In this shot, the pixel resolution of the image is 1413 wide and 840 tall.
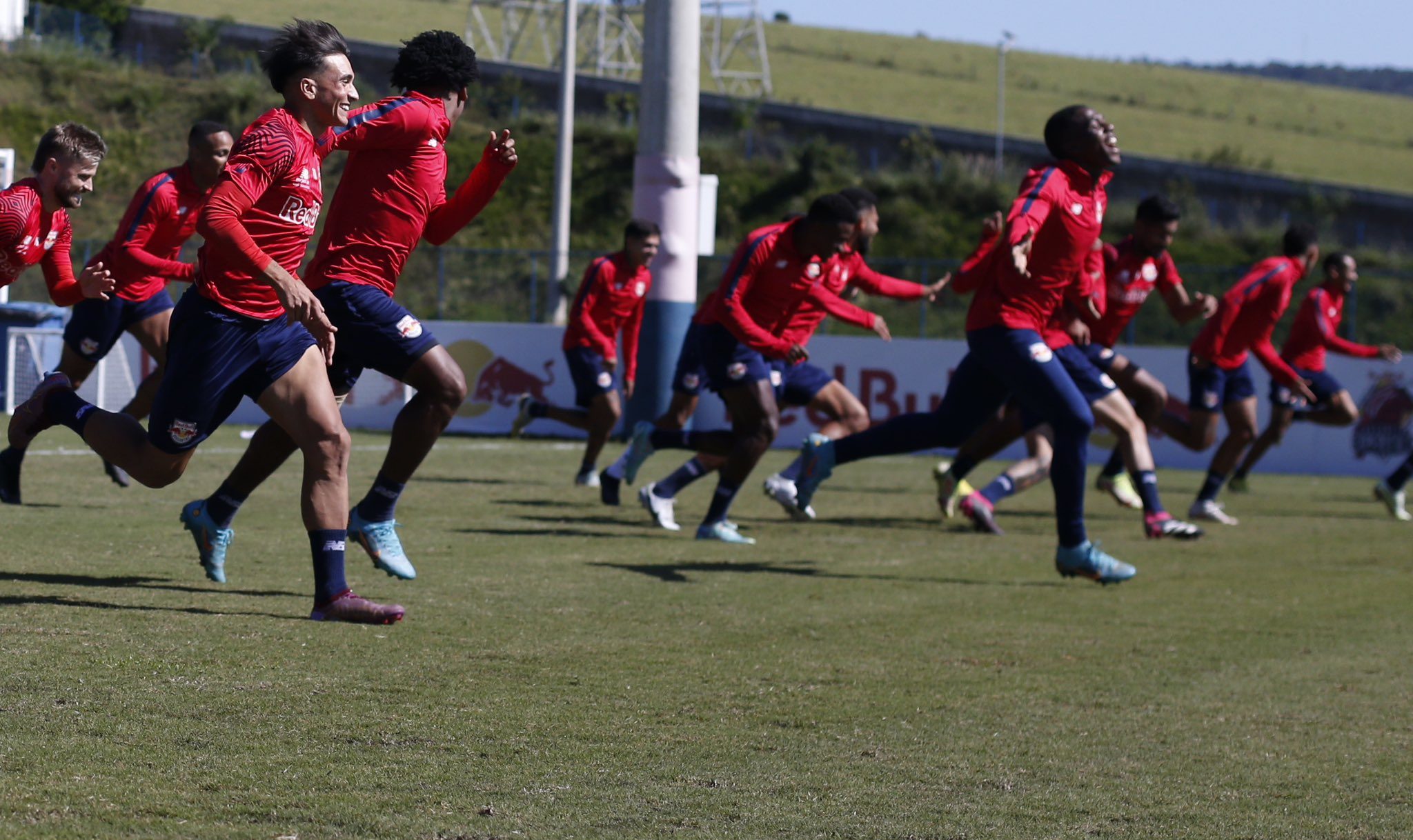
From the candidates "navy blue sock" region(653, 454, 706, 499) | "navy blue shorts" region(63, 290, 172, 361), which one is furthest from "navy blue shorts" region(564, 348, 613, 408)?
"navy blue shorts" region(63, 290, 172, 361)

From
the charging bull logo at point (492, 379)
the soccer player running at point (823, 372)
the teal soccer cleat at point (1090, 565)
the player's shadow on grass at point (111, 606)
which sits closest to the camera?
the player's shadow on grass at point (111, 606)

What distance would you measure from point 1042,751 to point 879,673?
117 cm

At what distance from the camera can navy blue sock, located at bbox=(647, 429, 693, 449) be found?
422 inches

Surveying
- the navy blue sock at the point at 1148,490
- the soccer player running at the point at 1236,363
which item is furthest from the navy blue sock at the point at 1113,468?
the navy blue sock at the point at 1148,490

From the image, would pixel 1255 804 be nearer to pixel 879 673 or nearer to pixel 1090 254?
pixel 879 673

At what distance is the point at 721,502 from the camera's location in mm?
9734

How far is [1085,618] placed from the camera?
24.4ft

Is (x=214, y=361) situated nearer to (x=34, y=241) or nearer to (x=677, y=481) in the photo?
(x=34, y=241)

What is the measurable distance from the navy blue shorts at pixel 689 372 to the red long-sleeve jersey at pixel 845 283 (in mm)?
681

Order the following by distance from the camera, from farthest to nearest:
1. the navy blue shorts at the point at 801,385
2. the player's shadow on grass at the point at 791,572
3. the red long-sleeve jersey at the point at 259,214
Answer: the navy blue shorts at the point at 801,385
the player's shadow on grass at the point at 791,572
the red long-sleeve jersey at the point at 259,214

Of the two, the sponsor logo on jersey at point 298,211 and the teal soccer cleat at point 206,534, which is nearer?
the sponsor logo on jersey at point 298,211

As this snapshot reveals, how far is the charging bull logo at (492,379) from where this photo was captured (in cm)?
1945

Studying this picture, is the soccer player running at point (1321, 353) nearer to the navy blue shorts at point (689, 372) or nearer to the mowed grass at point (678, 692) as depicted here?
the mowed grass at point (678, 692)

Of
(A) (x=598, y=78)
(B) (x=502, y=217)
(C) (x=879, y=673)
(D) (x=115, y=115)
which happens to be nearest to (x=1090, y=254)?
(C) (x=879, y=673)
